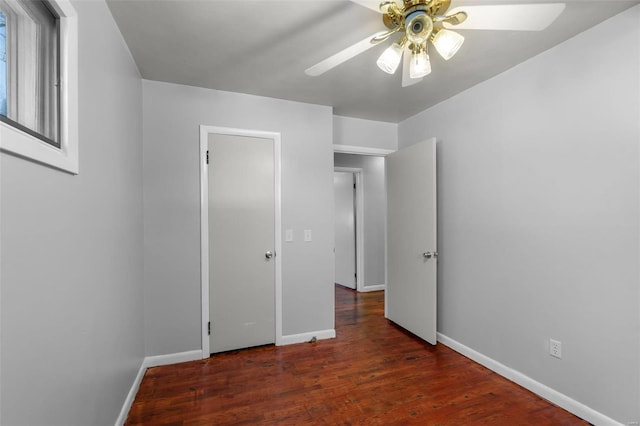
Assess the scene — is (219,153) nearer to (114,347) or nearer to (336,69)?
→ (336,69)

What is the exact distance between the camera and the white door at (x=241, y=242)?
8.77 ft

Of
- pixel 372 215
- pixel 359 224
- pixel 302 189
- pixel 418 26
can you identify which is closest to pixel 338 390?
pixel 302 189

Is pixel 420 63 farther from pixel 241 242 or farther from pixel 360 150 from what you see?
pixel 241 242

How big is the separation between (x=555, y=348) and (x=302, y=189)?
2360 mm

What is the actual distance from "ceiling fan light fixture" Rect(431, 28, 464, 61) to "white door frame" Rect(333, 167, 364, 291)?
336 cm

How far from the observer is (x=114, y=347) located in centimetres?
161

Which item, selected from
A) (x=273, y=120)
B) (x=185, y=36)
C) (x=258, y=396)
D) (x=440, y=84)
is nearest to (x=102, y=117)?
(x=185, y=36)

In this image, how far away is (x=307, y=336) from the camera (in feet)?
9.69

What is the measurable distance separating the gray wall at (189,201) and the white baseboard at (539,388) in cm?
145

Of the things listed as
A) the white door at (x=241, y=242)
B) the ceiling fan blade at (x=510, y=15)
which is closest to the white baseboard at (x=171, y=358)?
the white door at (x=241, y=242)

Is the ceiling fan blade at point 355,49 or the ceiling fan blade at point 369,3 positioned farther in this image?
the ceiling fan blade at point 355,49

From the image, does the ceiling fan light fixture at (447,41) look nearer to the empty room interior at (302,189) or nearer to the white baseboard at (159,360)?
the empty room interior at (302,189)

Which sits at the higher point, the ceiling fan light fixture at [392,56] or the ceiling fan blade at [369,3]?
the ceiling fan blade at [369,3]

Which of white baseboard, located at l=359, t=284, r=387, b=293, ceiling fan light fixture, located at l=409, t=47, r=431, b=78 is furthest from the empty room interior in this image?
white baseboard, located at l=359, t=284, r=387, b=293
